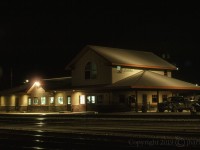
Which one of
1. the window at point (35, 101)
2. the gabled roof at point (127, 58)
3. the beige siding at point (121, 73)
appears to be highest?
the gabled roof at point (127, 58)

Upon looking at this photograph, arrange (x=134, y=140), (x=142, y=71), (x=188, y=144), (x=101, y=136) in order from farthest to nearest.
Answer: (x=142, y=71)
(x=101, y=136)
(x=134, y=140)
(x=188, y=144)

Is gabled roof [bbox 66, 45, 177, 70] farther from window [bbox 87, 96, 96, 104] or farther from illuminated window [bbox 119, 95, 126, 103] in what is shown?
window [bbox 87, 96, 96, 104]

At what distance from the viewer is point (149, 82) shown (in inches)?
1844

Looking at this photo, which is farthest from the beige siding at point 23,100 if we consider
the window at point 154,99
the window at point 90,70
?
the window at point 154,99

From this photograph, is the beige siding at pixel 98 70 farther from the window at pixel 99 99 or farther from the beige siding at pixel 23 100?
the beige siding at pixel 23 100

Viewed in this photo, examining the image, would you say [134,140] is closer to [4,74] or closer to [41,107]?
[41,107]

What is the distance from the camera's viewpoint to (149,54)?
61.4 metres

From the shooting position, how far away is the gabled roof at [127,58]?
5013cm

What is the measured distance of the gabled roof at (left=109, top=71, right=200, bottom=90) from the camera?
45447 mm

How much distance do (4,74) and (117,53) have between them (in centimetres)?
7403

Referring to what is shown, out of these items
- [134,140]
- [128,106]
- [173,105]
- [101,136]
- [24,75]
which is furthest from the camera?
[24,75]

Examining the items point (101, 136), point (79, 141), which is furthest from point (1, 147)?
point (101, 136)

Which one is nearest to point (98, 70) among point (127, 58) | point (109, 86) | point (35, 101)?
point (109, 86)

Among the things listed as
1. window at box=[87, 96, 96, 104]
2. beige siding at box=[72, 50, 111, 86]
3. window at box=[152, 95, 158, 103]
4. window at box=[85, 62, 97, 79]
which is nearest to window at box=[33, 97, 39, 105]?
beige siding at box=[72, 50, 111, 86]
